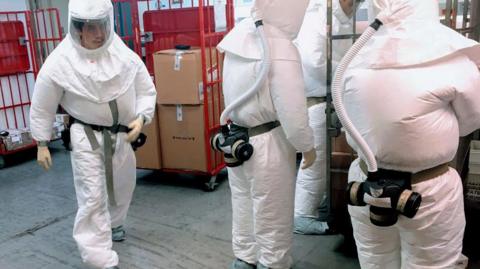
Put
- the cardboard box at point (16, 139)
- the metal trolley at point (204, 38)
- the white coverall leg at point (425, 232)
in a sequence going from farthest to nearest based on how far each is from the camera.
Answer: the cardboard box at point (16, 139) → the metal trolley at point (204, 38) → the white coverall leg at point (425, 232)

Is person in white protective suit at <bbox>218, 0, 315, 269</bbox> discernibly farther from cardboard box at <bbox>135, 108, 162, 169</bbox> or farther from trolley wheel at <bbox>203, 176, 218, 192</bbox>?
cardboard box at <bbox>135, 108, 162, 169</bbox>

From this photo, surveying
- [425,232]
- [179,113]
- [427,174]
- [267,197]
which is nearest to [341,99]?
[427,174]

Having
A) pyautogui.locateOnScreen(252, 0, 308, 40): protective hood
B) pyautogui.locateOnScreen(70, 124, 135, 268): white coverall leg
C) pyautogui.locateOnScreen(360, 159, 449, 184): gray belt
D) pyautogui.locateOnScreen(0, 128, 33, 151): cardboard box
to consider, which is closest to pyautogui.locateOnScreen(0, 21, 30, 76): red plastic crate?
pyautogui.locateOnScreen(0, 128, 33, 151): cardboard box

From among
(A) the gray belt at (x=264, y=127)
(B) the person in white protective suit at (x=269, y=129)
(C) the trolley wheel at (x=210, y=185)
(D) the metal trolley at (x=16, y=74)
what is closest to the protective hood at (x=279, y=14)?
(B) the person in white protective suit at (x=269, y=129)

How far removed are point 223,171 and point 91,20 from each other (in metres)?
2.04

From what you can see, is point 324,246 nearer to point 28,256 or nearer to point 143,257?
point 143,257

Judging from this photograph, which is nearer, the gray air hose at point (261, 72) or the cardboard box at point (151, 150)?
the gray air hose at point (261, 72)

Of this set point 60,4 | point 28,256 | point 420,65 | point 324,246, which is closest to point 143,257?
point 28,256

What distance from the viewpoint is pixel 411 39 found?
4.37 ft

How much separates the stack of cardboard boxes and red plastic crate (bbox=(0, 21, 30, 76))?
1.85 m

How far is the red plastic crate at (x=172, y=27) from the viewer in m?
3.62

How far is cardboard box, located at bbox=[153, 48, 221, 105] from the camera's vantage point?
3.32 metres

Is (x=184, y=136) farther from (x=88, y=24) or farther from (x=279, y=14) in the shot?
(x=279, y=14)

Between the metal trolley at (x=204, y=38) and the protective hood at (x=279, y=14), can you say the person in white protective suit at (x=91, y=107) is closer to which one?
the protective hood at (x=279, y=14)
